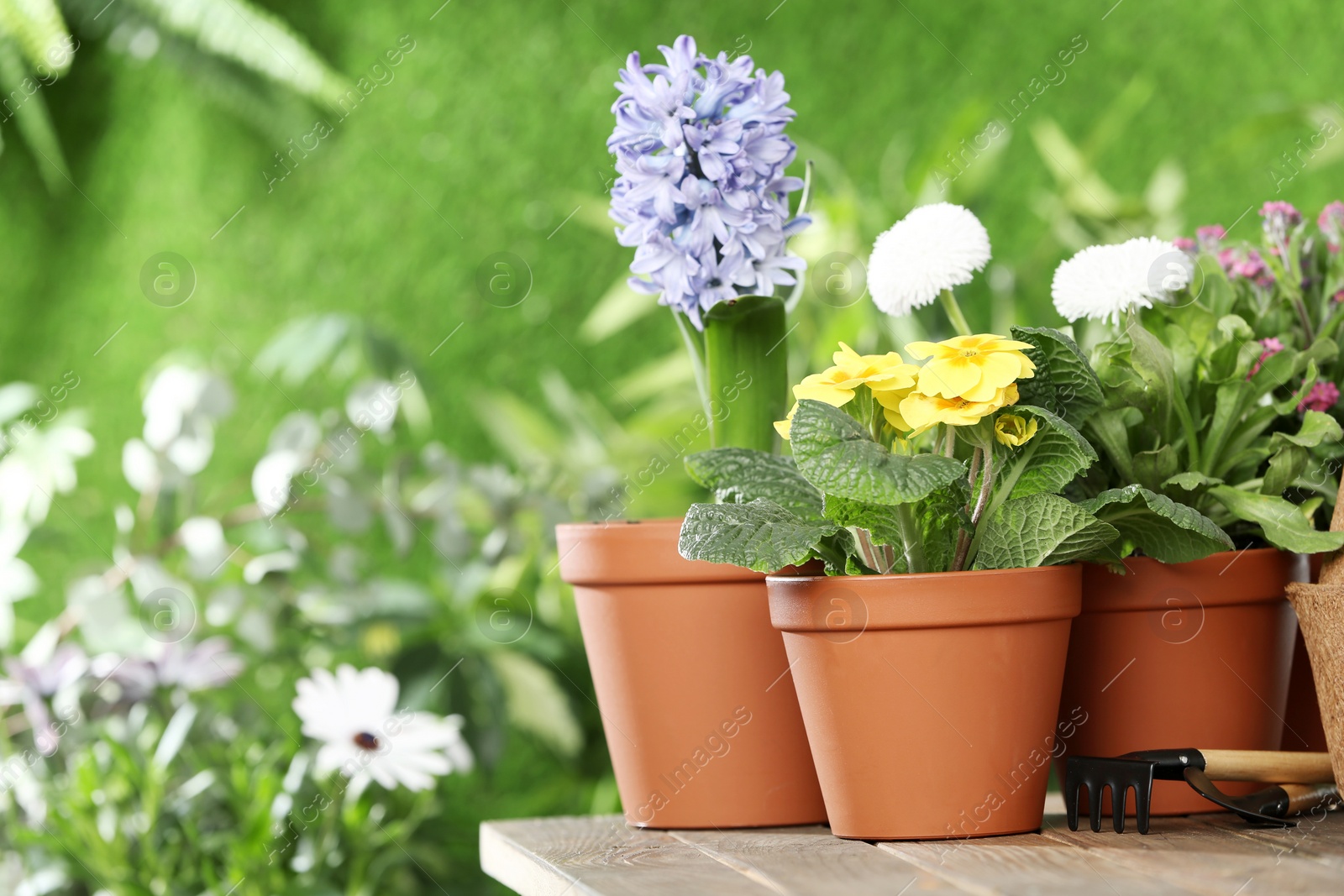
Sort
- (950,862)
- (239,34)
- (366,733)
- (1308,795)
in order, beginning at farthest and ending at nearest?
(239,34) → (366,733) → (1308,795) → (950,862)

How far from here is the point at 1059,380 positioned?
2.16ft

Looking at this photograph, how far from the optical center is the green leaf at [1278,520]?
2.10 feet

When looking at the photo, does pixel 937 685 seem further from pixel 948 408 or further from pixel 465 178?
pixel 465 178

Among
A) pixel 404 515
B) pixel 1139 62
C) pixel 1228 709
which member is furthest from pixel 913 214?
pixel 1139 62

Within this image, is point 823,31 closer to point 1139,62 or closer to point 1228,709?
point 1139,62

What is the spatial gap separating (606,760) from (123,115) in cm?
133

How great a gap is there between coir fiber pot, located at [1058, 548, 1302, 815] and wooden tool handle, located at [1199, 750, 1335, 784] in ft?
0.12

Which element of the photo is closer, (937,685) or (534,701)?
(937,685)

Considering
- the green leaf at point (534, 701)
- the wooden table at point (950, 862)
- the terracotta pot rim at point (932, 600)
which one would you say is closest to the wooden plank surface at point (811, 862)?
the wooden table at point (950, 862)

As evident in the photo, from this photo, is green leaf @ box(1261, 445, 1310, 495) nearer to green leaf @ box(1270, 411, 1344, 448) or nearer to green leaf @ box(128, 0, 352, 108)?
green leaf @ box(1270, 411, 1344, 448)

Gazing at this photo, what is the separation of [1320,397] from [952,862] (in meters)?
0.42

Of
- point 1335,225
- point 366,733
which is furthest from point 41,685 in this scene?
point 1335,225

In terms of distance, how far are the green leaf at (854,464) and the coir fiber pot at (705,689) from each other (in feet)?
0.51

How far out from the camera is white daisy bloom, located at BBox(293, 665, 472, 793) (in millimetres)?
1201
